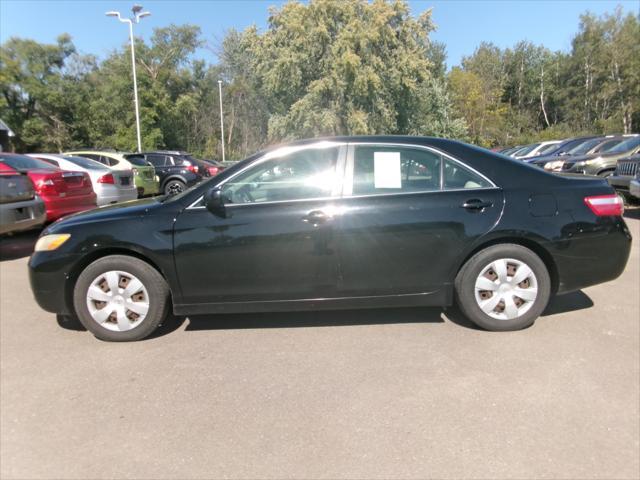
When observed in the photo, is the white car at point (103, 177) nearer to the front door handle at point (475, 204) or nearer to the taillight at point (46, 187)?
the taillight at point (46, 187)

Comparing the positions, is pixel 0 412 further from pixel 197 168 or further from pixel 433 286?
pixel 197 168

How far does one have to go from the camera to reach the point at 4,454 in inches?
98.5

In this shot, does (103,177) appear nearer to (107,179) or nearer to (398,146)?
(107,179)

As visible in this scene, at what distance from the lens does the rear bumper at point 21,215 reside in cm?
684

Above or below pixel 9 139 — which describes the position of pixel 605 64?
above

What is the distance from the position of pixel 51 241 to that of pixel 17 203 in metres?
4.03

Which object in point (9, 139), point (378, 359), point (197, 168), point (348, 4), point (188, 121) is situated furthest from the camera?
point (188, 121)

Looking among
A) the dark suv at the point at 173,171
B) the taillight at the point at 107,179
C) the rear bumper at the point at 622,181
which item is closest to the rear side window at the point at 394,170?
the taillight at the point at 107,179

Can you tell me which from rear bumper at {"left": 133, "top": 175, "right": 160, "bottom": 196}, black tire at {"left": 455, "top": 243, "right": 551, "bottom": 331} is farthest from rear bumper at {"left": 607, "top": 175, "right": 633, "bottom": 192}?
rear bumper at {"left": 133, "top": 175, "right": 160, "bottom": 196}

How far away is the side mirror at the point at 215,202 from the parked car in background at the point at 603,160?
38.8ft

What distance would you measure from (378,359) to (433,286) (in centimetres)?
81

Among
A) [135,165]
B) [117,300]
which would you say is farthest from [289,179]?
[135,165]

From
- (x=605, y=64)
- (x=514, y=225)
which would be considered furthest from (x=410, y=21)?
(x=514, y=225)

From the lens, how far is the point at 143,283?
3770mm
